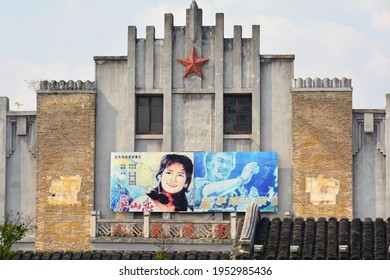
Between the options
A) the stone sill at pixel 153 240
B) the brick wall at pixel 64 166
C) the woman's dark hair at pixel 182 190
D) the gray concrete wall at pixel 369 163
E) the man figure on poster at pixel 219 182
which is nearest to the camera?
the stone sill at pixel 153 240

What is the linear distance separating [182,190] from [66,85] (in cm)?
628

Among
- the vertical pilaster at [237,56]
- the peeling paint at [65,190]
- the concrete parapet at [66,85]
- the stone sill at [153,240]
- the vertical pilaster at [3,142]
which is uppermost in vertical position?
the vertical pilaster at [237,56]

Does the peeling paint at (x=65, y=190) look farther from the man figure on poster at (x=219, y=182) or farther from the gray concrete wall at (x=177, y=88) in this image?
the man figure on poster at (x=219, y=182)

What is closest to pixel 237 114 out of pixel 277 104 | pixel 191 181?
pixel 277 104

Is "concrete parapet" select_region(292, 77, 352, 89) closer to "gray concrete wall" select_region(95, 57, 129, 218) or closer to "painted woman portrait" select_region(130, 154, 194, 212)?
"painted woman portrait" select_region(130, 154, 194, 212)

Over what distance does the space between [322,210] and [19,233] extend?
41.3 ft

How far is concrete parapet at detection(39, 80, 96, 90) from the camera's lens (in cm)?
5066

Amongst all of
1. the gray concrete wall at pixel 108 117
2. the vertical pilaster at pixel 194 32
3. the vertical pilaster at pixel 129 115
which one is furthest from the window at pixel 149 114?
the vertical pilaster at pixel 194 32

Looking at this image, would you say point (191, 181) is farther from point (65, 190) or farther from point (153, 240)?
point (65, 190)

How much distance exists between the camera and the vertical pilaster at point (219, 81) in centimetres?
5009

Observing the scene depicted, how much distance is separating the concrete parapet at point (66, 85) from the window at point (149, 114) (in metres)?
2.08

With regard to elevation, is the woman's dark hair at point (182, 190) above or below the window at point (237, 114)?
below

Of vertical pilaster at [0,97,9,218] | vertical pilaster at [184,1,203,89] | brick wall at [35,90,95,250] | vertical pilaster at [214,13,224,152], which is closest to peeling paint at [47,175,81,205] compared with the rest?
brick wall at [35,90,95,250]
